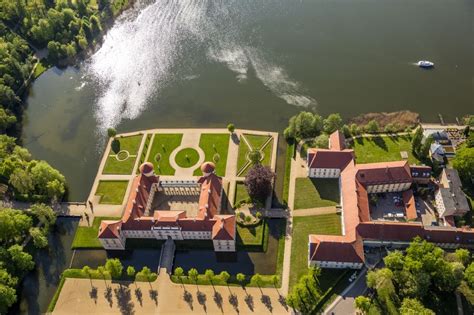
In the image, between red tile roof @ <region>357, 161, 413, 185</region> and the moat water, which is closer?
the moat water

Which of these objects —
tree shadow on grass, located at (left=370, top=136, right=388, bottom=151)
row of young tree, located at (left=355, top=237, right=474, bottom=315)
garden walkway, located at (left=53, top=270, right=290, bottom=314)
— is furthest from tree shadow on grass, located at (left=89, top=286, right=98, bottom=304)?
tree shadow on grass, located at (left=370, top=136, right=388, bottom=151)

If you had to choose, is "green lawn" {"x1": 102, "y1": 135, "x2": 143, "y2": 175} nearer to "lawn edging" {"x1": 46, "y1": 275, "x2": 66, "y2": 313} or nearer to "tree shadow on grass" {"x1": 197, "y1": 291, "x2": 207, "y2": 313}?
"lawn edging" {"x1": 46, "y1": 275, "x2": 66, "y2": 313}

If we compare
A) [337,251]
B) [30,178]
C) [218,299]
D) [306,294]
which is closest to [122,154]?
[30,178]

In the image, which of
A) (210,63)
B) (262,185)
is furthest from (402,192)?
(210,63)

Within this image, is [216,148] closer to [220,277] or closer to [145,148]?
[145,148]

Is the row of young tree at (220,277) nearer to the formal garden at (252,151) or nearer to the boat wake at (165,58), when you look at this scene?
the formal garden at (252,151)

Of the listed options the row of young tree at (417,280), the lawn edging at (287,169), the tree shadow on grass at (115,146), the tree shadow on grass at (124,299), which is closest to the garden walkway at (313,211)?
the lawn edging at (287,169)
